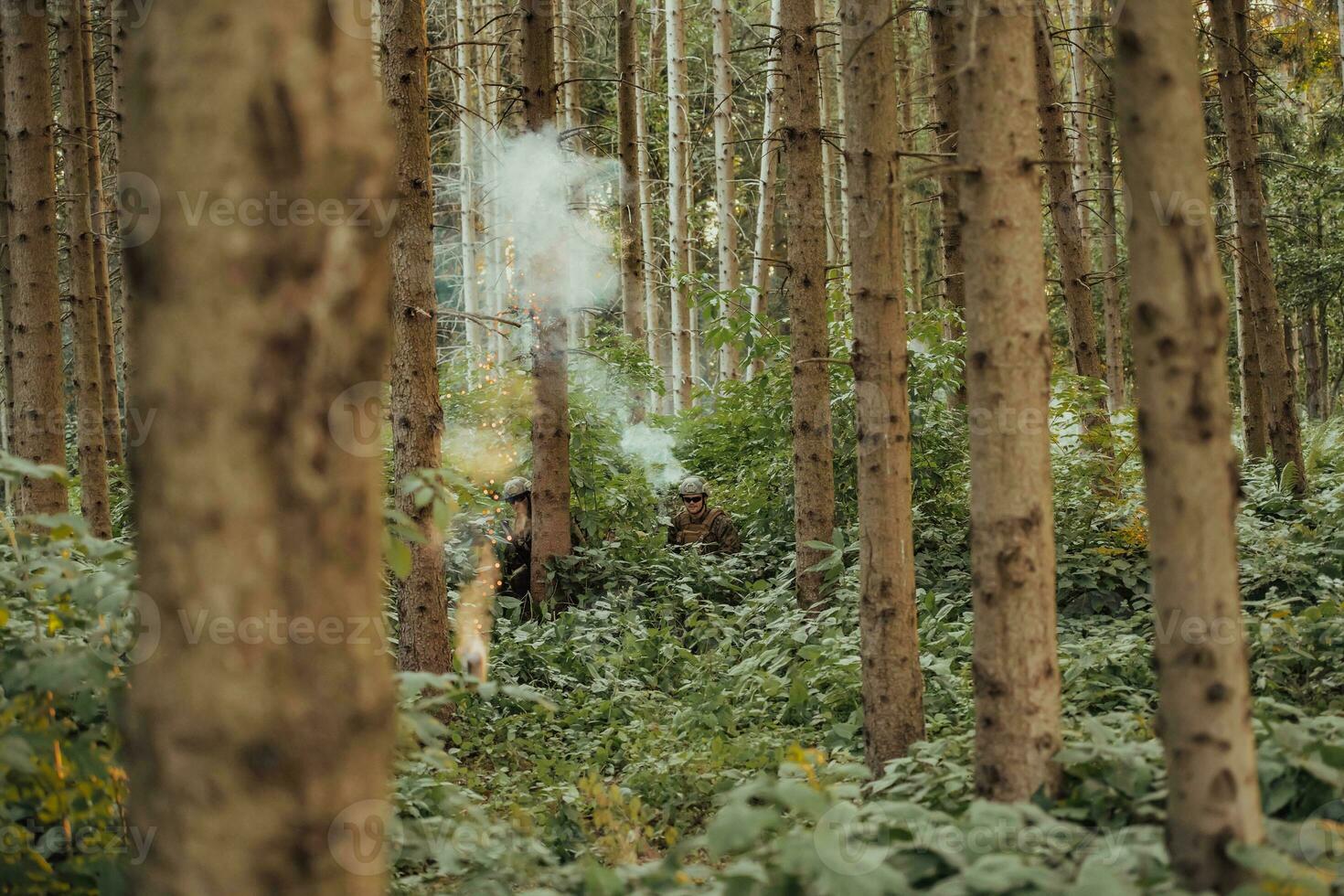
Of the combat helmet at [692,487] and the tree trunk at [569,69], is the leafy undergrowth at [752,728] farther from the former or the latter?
the tree trunk at [569,69]

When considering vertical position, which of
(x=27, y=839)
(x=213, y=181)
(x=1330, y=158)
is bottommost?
(x=27, y=839)

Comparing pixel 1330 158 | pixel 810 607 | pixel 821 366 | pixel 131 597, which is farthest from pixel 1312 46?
pixel 131 597

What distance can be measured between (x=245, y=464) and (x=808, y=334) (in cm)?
707

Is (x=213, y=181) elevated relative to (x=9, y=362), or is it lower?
lower

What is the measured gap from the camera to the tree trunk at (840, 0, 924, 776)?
5199 millimetres

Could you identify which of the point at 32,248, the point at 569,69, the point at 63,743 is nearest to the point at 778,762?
the point at 63,743

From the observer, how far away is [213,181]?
6.81 ft

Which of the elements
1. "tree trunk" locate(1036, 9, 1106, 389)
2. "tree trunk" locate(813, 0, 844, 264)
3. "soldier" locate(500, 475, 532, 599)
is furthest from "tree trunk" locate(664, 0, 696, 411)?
"tree trunk" locate(1036, 9, 1106, 389)

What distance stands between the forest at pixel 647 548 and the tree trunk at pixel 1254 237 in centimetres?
5

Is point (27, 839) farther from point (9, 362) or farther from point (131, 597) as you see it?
point (9, 362)

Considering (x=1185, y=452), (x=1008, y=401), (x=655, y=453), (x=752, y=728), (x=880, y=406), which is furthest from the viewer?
(x=655, y=453)

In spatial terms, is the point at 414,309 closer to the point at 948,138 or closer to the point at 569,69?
the point at 948,138

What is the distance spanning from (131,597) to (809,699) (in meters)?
4.35

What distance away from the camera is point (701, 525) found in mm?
11750
